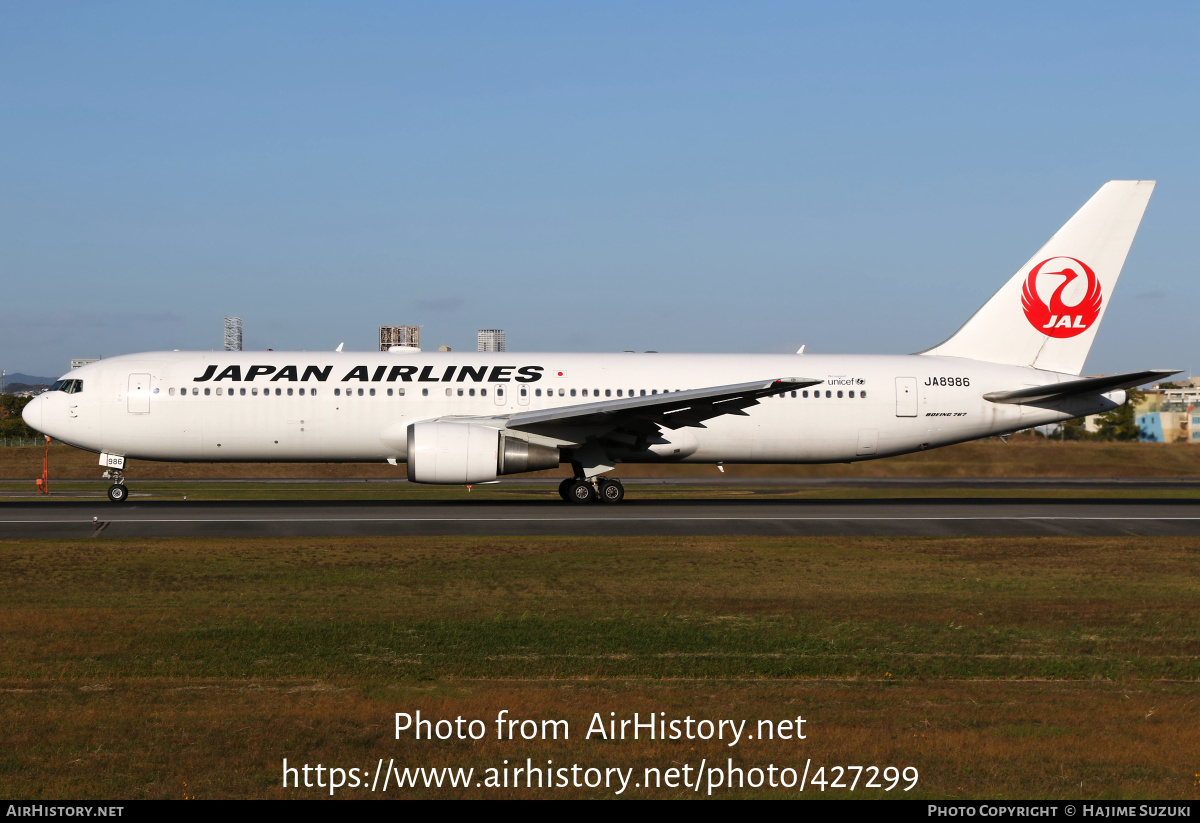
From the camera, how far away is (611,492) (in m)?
28.3

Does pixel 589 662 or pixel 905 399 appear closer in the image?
pixel 589 662

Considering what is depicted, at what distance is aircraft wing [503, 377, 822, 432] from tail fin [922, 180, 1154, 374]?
8.10 m

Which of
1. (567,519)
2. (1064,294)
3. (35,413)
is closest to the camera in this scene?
(567,519)

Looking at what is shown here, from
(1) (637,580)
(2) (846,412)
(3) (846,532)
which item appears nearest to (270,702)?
(1) (637,580)

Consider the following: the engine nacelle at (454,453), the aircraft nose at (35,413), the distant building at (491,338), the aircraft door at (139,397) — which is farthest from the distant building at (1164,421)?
the aircraft nose at (35,413)

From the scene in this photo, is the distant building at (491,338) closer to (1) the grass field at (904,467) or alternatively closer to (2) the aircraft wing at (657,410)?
(1) the grass field at (904,467)

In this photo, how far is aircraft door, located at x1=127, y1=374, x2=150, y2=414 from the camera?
27.5 meters

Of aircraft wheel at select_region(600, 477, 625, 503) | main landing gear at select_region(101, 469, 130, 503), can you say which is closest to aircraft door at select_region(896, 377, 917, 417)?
aircraft wheel at select_region(600, 477, 625, 503)

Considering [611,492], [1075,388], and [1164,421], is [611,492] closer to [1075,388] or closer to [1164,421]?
[1075,388]

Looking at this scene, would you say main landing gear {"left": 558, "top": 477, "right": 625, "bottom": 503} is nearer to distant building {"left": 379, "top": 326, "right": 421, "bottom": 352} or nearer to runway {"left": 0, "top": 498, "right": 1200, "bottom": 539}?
runway {"left": 0, "top": 498, "right": 1200, "bottom": 539}

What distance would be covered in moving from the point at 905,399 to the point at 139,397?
2157cm

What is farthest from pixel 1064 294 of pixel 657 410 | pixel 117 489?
pixel 117 489
